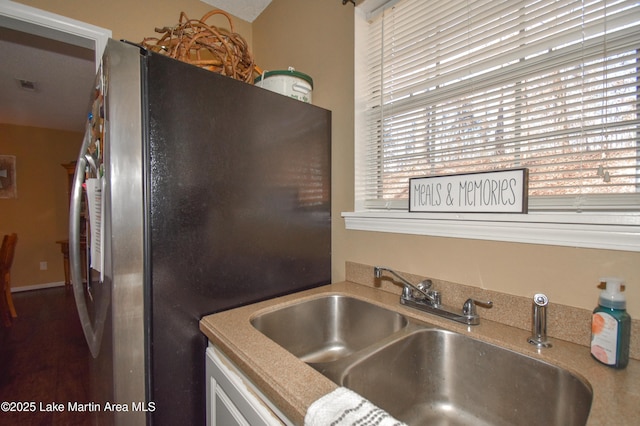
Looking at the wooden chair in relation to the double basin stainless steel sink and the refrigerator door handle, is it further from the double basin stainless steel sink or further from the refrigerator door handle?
the double basin stainless steel sink

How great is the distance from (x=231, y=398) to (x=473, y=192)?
973mm

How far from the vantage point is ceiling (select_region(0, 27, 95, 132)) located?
2.23 meters

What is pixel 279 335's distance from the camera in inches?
42.3

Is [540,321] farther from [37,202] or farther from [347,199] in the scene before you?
[37,202]

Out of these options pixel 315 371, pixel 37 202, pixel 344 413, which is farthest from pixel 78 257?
pixel 37 202

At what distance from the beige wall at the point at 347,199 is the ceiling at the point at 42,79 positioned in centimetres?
93

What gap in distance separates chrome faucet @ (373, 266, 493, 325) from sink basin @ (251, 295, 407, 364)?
9 centimetres

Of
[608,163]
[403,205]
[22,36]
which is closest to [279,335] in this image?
[403,205]

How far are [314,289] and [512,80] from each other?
3.53 ft

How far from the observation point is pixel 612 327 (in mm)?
657

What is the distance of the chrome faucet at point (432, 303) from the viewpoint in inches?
35.6

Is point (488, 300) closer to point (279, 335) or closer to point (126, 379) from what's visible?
point (279, 335)

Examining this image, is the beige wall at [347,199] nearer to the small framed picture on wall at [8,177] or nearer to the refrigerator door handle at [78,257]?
the refrigerator door handle at [78,257]

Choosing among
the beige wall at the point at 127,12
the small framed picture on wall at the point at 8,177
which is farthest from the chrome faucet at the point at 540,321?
the small framed picture on wall at the point at 8,177
